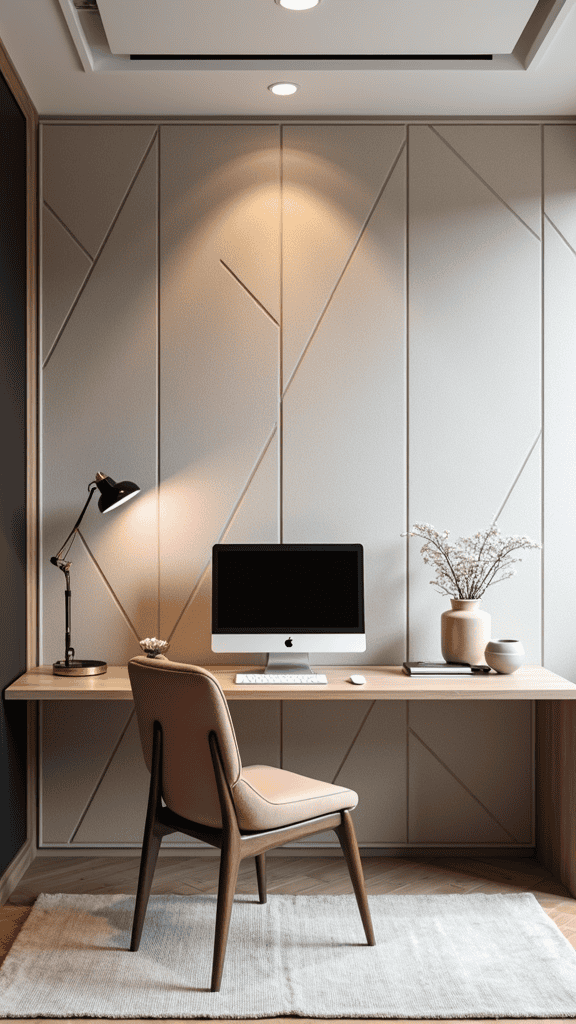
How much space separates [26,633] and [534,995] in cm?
215

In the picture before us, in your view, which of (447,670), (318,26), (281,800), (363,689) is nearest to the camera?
(281,800)

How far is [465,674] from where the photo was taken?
10.2ft

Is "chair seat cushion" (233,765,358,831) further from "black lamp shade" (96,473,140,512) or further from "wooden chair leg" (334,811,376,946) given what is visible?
"black lamp shade" (96,473,140,512)

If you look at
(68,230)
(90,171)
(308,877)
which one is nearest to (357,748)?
(308,877)

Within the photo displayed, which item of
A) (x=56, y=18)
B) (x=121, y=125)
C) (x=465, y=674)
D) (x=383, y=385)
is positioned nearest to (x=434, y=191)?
(x=383, y=385)

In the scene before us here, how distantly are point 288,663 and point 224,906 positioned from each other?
1053 mm

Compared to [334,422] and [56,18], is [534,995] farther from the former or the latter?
[56,18]

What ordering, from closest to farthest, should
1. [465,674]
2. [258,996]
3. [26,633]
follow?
[258,996] < [465,674] < [26,633]

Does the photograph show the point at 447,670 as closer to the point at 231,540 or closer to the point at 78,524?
the point at 231,540

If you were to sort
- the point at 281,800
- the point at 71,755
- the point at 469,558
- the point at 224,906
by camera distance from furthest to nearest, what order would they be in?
1. the point at 71,755
2. the point at 469,558
3. the point at 281,800
4. the point at 224,906

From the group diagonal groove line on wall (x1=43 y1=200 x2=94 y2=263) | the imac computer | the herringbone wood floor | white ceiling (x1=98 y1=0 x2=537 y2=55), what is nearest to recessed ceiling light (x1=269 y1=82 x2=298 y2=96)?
white ceiling (x1=98 y1=0 x2=537 y2=55)

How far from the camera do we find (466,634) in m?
3.16

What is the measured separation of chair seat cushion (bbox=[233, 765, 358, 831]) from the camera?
2.37 meters

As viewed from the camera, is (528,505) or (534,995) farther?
(528,505)
